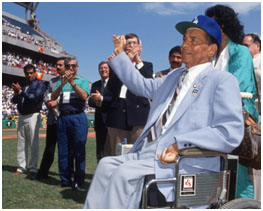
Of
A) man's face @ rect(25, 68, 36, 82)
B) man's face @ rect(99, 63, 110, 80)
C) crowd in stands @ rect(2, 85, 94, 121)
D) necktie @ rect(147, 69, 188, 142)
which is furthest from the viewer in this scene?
crowd in stands @ rect(2, 85, 94, 121)

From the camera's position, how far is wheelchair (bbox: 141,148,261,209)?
2166mm

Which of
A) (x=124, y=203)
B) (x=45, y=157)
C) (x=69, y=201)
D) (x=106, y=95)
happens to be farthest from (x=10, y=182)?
(x=124, y=203)

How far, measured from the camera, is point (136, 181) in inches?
87.0

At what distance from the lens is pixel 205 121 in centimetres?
233

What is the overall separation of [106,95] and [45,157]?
194 cm

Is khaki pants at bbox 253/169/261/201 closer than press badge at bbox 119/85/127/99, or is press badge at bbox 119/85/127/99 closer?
khaki pants at bbox 253/169/261/201

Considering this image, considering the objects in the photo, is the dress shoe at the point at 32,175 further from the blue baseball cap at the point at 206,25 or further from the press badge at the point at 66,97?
the blue baseball cap at the point at 206,25

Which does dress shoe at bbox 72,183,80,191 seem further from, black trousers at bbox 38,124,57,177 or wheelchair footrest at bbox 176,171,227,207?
wheelchair footrest at bbox 176,171,227,207

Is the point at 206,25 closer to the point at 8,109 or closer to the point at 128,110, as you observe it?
the point at 128,110

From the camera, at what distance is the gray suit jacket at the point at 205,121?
2.21 metres

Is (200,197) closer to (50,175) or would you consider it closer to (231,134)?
(231,134)

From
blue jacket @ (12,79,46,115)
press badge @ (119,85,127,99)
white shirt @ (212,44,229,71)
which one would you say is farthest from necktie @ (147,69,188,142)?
blue jacket @ (12,79,46,115)

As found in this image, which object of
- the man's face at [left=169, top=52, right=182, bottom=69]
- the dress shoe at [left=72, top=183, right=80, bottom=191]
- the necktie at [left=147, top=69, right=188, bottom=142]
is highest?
the man's face at [left=169, top=52, right=182, bottom=69]

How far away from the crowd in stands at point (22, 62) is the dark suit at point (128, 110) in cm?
3744
